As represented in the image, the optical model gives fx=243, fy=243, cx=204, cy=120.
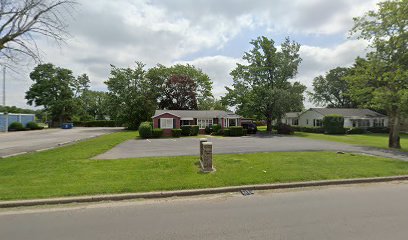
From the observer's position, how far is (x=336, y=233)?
4086 millimetres

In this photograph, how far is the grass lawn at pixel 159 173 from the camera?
22.0 ft

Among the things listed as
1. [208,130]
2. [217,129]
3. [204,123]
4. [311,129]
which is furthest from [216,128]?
[311,129]

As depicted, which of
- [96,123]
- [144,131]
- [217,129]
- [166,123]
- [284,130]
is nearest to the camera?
[144,131]

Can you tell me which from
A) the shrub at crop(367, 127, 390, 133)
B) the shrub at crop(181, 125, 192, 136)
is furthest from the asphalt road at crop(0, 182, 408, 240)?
the shrub at crop(367, 127, 390, 133)

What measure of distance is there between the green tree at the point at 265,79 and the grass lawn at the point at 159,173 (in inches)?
1004

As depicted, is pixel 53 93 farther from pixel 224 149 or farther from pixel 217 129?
pixel 224 149

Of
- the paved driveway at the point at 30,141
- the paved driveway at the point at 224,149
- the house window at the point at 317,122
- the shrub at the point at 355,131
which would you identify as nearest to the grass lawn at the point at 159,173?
the paved driveway at the point at 224,149

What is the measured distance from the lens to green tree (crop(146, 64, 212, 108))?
53.4 metres

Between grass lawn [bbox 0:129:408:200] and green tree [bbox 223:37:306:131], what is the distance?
1004 inches

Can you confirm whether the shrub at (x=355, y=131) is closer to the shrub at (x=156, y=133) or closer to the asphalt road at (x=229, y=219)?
the shrub at (x=156, y=133)

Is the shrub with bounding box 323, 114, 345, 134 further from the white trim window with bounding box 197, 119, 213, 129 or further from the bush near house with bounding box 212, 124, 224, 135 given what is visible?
the white trim window with bounding box 197, 119, 213, 129

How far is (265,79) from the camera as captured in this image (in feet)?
126

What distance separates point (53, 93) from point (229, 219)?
64950mm

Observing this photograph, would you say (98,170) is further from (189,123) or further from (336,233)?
(189,123)
